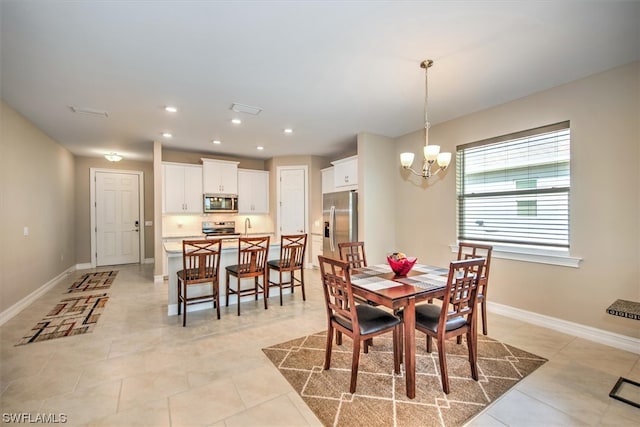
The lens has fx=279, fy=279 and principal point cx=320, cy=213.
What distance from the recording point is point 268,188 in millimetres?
6906

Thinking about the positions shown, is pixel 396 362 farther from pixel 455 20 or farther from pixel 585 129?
pixel 585 129

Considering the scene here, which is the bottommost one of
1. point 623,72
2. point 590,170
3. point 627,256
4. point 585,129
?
point 627,256

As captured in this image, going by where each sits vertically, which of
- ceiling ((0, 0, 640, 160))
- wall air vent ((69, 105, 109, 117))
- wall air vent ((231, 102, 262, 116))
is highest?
ceiling ((0, 0, 640, 160))

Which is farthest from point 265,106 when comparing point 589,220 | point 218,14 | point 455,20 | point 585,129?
point 589,220

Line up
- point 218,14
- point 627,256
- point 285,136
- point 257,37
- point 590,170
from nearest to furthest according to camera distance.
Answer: point 218,14 → point 257,37 → point 627,256 → point 590,170 → point 285,136

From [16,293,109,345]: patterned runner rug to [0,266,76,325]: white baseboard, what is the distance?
0.36m

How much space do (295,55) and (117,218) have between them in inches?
269

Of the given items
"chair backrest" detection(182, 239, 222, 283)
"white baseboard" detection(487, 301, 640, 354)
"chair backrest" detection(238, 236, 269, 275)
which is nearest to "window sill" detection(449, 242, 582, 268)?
"white baseboard" detection(487, 301, 640, 354)

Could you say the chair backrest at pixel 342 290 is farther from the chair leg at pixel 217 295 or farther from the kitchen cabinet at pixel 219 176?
the kitchen cabinet at pixel 219 176

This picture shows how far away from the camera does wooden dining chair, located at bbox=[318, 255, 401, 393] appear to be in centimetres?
203

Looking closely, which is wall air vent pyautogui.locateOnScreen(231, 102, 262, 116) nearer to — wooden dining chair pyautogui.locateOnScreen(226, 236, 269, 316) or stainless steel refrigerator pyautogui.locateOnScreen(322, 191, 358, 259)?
wooden dining chair pyautogui.locateOnScreen(226, 236, 269, 316)

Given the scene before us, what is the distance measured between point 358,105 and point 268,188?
383 cm

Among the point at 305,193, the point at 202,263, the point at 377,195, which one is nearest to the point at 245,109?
the point at 202,263

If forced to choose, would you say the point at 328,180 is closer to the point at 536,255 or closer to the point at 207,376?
the point at 536,255
